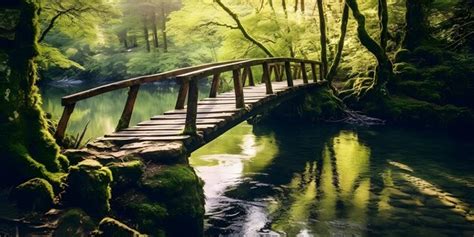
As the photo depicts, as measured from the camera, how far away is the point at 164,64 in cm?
4503

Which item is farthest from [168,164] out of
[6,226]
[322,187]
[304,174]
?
[304,174]

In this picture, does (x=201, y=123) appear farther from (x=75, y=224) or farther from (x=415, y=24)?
(x=415, y=24)

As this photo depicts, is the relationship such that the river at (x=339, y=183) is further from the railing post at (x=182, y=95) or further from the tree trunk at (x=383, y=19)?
the tree trunk at (x=383, y=19)

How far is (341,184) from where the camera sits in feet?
37.8

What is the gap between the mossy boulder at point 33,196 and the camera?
6012mm

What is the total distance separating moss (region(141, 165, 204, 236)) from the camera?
6.92 m

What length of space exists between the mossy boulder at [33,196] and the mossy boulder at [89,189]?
294mm

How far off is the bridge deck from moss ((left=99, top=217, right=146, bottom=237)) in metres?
2.74

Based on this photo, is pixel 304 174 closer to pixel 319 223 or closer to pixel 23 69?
pixel 319 223

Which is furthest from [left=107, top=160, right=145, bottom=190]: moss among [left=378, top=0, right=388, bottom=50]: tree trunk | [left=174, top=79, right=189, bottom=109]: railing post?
[left=378, top=0, right=388, bottom=50]: tree trunk

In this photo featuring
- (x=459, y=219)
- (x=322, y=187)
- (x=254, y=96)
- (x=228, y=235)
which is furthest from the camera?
(x=254, y=96)

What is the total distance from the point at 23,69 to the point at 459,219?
8.37m

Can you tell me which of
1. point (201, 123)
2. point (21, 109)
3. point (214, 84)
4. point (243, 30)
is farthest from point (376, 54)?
point (21, 109)

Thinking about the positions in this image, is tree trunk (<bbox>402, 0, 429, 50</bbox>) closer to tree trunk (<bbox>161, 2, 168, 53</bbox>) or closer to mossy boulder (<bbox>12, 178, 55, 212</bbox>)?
mossy boulder (<bbox>12, 178, 55, 212</bbox>)
